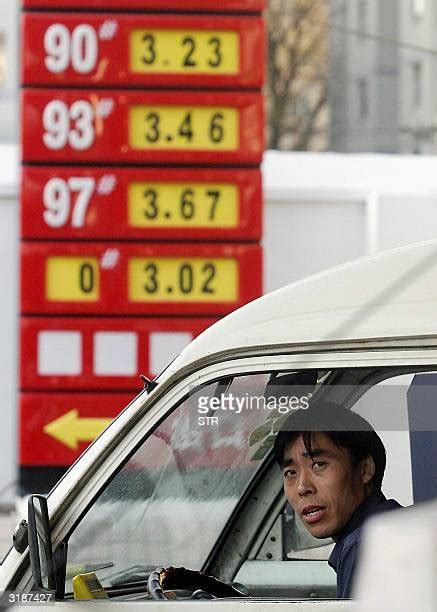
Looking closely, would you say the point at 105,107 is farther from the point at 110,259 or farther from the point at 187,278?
the point at 187,278

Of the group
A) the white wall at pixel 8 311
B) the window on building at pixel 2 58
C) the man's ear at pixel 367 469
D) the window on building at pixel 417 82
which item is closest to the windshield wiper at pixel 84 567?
the man's ear at pixel 367 469

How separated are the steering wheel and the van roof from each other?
39cm

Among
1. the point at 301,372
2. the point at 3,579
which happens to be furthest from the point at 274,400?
the point at 3,579

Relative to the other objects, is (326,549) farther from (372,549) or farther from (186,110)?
(186,110)

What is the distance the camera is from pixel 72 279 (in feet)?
34.8

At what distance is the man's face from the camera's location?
2.74 meters

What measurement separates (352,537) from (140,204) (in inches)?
314

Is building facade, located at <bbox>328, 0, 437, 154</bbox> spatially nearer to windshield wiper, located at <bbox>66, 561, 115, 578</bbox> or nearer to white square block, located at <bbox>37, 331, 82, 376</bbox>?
white square block, located at <bbox>37, 331, 82, 376</bbox>

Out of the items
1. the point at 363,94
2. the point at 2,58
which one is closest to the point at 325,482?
the point at 2,58

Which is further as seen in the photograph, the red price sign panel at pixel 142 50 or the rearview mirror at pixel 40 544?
the red price sign panel at pixel 142 50

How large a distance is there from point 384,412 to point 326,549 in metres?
0.63

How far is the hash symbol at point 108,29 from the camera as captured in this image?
405 inches

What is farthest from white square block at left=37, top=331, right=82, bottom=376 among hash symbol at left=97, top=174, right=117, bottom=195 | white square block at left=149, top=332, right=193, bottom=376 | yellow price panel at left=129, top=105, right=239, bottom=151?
yellow price panel at left=129, top=105, right=239, bottom=151

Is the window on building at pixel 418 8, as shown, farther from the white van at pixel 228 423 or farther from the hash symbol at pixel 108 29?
the white van at pixel 228 423
